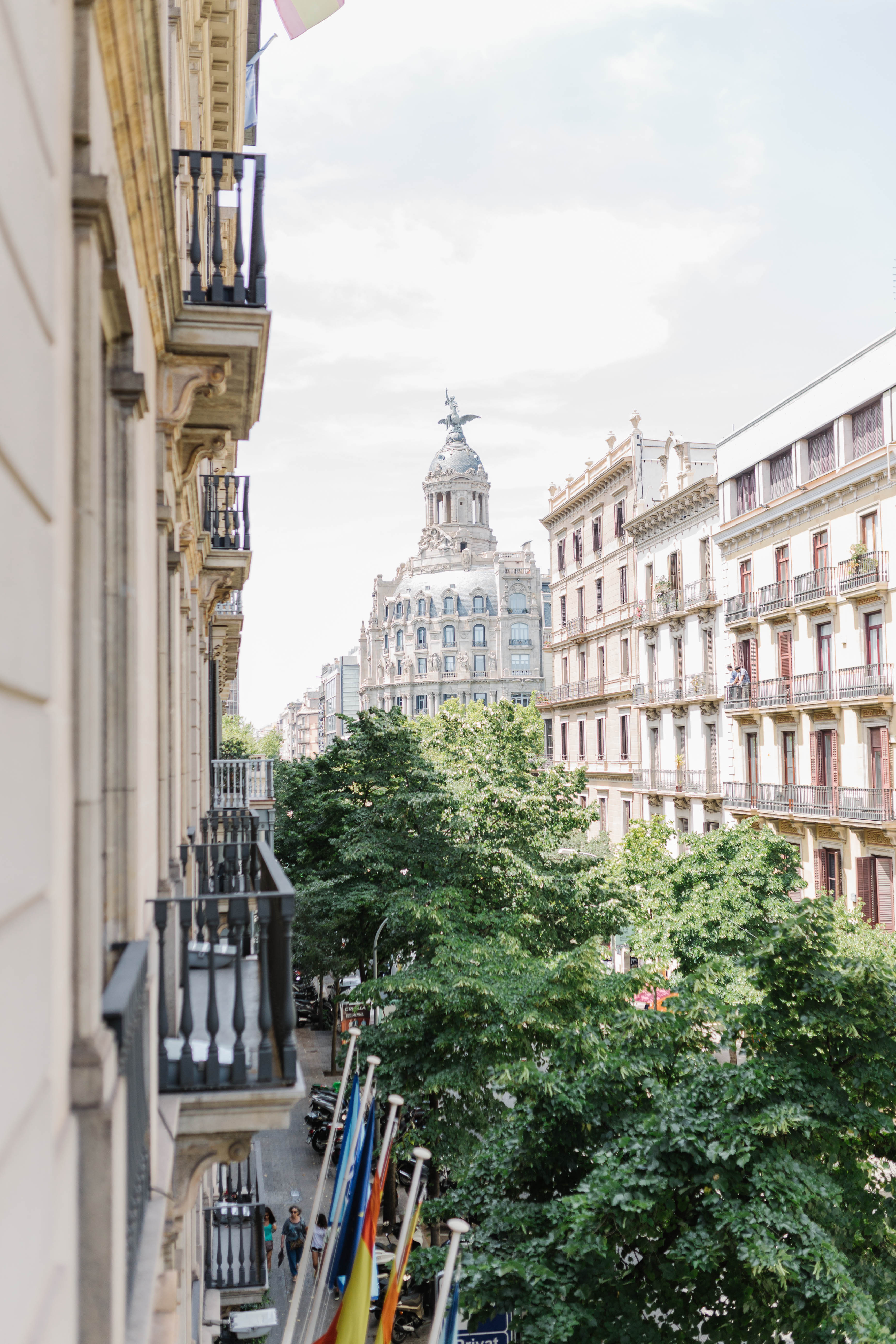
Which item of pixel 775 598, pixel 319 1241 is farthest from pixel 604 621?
pixel 319 1241

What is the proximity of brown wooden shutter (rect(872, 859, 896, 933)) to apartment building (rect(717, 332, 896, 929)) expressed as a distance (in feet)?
0.13

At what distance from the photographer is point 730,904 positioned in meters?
20.1

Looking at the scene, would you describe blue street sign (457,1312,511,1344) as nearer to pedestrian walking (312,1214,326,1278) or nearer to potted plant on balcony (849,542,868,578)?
pedestrian walking (312,1214,326,1278)

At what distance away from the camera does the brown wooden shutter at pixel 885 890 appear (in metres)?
27.0

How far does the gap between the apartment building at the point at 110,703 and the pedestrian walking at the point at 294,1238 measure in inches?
482

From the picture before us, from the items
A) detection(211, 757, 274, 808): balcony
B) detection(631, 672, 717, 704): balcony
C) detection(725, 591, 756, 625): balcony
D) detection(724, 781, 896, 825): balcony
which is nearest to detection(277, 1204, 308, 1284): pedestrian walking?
detection(211, 757, 274, 808): balcony

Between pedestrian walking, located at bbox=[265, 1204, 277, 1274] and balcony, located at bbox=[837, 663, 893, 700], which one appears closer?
pedestrian walking, located at bbox=[265, 1204, 277, 1274]

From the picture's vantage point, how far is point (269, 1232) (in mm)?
21250

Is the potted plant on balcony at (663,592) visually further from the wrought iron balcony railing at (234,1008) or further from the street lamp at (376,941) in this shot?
the wrought iron balcony railing at (234,1008)

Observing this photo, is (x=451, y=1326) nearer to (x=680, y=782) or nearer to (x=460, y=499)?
(x=680, y=782)

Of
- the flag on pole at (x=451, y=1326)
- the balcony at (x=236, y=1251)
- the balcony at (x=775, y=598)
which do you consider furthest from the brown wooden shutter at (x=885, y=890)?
the flag on pole at (x=451, y=1326)

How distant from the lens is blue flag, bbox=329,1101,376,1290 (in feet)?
34.1

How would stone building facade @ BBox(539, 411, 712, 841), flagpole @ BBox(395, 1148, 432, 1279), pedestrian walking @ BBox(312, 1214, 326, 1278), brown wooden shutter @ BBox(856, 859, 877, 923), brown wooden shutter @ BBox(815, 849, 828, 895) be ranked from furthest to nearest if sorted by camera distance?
1. stone building facade @ BBox(539, 411, 712, 841)
2. brown wooden shutter @ BBox(815, 849, 828, 895)
3. brown wooden shutter @ BBox(856, 859, 877, 923)
4. pedestrian walking @ BBox(312, 1214, 326, 1278)
5. flagpole @ BBox(395, 1148, 432, 1279)

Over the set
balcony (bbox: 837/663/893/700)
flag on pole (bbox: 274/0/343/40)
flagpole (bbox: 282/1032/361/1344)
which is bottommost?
flagpole (bbox: 282/1032/361/1344)
